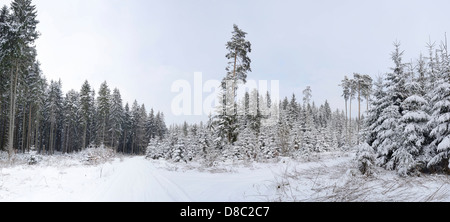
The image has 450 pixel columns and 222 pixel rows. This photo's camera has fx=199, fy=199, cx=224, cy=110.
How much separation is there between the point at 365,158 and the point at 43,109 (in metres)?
58.2

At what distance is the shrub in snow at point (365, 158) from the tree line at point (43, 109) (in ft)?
84.1

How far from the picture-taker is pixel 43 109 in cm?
4391

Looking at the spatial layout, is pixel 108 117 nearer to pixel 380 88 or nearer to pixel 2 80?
pixel 2 80

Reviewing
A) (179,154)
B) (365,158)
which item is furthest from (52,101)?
(365,158)

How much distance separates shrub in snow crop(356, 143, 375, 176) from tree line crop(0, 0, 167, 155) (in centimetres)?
2563

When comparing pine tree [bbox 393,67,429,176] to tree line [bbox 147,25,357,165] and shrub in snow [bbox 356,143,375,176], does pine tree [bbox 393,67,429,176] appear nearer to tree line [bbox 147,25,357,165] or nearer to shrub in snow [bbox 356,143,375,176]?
shrub in snow [bbox 356,143,375,176]

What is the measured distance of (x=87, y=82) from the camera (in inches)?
1706

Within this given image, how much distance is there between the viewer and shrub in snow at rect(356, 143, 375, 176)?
30.0ft

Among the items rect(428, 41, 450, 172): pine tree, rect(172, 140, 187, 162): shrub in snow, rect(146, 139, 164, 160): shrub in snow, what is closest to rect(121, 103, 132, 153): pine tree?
rect(146, 139, 164, 160): shrub in snow

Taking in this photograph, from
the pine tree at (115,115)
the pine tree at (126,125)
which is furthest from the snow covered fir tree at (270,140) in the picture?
the pine tree at (126,125)

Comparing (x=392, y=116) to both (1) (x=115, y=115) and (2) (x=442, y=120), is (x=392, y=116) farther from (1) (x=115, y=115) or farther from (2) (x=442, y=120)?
(1) (x=115, y=115)
